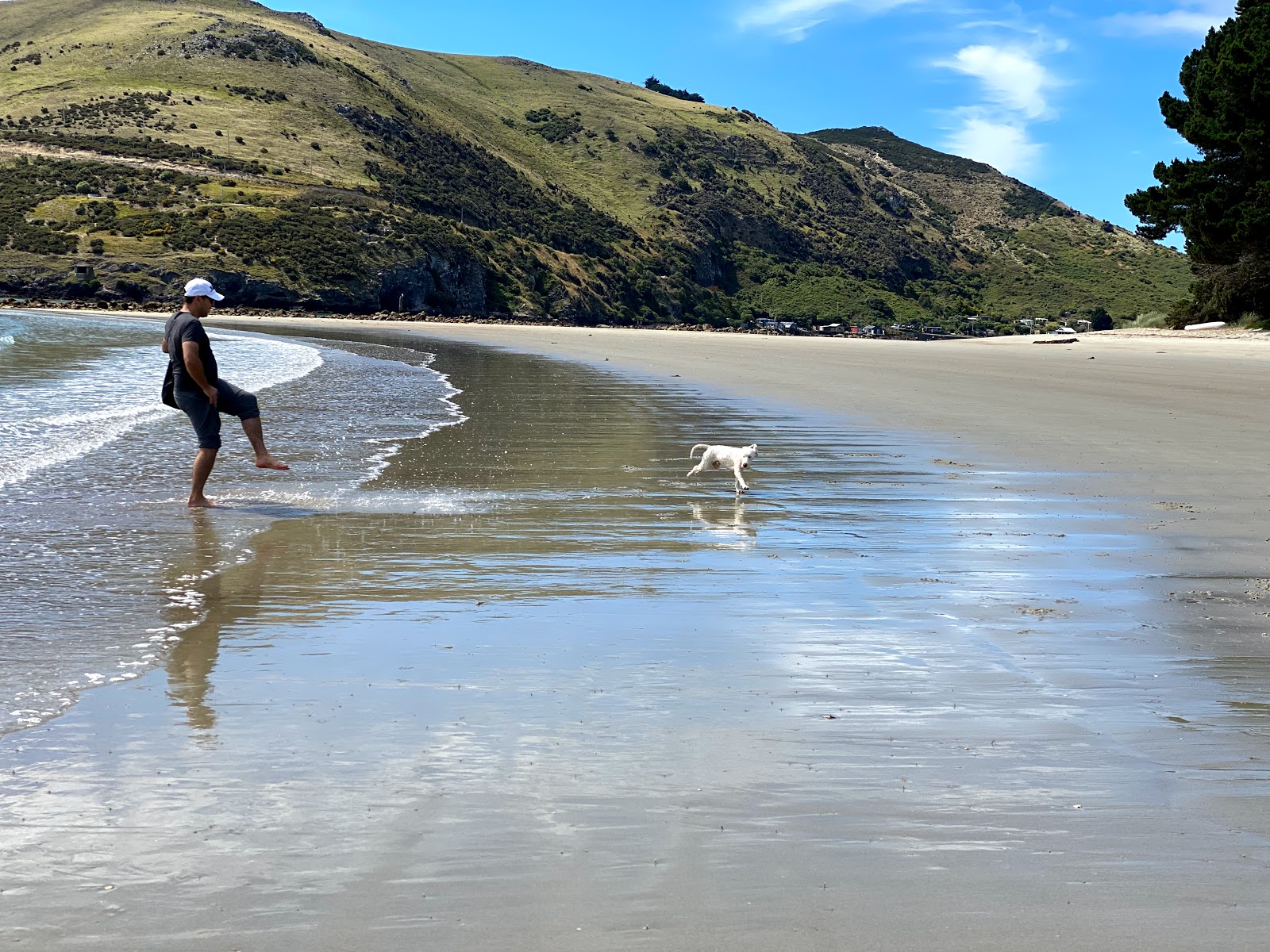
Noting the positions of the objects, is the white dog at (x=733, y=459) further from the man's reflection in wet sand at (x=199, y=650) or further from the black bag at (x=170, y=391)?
the black bag at (x=170, y=391)

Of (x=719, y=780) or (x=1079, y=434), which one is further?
(x=1079, y=434)

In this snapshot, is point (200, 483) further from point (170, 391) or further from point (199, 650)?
point (199, 650)

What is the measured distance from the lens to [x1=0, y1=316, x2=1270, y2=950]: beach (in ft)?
10.00

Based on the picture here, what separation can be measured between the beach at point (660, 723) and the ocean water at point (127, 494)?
0.08 m

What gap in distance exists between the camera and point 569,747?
4.17 metres

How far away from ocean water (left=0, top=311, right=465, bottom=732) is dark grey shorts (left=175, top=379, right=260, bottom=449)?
515mm

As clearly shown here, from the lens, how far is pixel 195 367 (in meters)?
10.3

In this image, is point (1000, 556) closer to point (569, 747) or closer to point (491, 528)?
point (491, 528)

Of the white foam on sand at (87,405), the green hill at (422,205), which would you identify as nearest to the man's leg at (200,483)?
the white foam on sand at (87,405)

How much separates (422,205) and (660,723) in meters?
133

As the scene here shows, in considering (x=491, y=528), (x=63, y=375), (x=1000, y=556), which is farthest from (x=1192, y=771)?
(x=63, y=375)

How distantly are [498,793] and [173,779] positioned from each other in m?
0.95

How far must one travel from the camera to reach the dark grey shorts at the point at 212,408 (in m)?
10.3

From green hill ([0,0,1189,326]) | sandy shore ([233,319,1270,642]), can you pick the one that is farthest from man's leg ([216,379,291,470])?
green hill ([0,0,1189,326])
